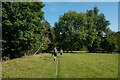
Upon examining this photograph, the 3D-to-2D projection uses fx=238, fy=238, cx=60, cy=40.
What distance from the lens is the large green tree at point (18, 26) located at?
39.4 metres

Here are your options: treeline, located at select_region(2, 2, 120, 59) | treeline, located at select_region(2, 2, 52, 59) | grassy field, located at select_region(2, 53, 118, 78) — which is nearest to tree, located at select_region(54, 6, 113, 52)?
treeline, located at select_region(2, 2, 120, 59)

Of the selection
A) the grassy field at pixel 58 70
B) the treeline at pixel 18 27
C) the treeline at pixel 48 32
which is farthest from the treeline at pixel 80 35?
the grassy field at pixel 58 70

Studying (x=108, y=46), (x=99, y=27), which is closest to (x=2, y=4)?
(x=108, y=46)

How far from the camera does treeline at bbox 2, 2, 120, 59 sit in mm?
40103

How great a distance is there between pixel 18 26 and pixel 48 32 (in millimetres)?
43998

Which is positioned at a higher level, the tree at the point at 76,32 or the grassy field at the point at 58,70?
the tree at the point at 76,32

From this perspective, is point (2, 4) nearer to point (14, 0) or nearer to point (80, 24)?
point (14, 0)

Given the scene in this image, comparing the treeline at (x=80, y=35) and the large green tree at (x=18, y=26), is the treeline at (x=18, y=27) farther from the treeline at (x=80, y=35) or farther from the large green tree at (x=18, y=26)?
the treeline at (x=80, y=35)

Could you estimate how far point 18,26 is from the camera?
39.2 m

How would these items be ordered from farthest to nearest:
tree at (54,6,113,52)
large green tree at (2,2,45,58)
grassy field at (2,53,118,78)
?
tree at (54,6,113,52)
large green tree at (2,2,45,58)
grassy field at (2,53,118,78)

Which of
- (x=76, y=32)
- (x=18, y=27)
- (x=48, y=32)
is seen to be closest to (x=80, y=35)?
(x=76, y=32)

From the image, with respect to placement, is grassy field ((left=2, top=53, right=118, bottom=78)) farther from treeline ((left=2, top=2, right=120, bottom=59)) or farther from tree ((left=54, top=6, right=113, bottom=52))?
tree ((left=54, top=6, right=113, bottom=52))

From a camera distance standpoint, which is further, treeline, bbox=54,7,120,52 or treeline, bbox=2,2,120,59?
treeline, bbox=54,7,120,52

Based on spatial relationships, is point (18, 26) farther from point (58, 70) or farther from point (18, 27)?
point (58, 70)
